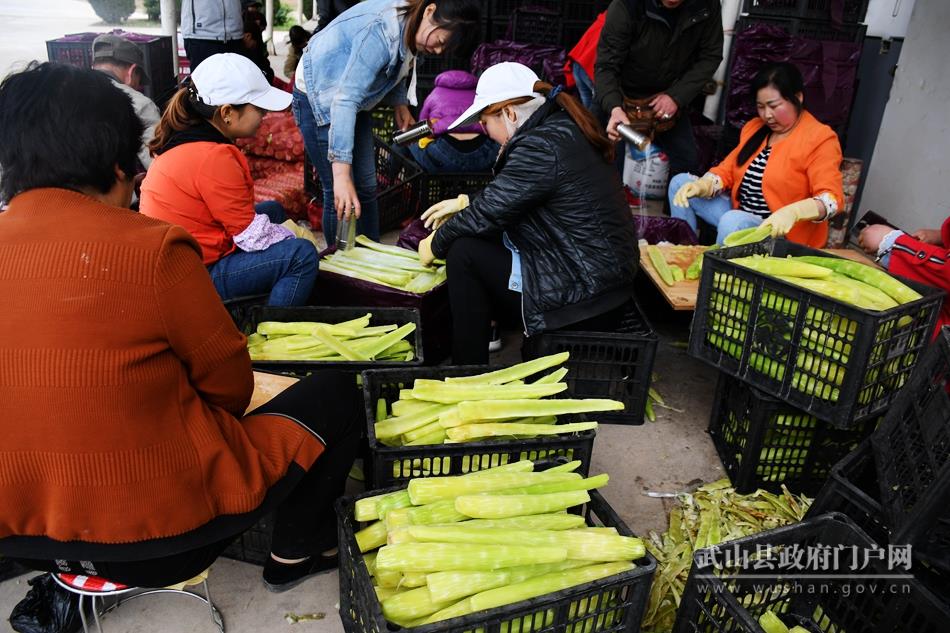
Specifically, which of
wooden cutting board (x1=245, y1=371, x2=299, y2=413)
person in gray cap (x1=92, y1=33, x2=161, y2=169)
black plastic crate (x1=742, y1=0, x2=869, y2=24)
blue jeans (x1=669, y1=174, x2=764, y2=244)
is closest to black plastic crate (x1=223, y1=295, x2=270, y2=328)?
wooden cutting board (x1=245, y1=371, x2=299, y2=413)

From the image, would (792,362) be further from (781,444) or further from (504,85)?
(504,85)

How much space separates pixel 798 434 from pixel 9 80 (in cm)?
309

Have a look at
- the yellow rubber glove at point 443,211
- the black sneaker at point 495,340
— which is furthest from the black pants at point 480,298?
the black sneaker at point 495,340

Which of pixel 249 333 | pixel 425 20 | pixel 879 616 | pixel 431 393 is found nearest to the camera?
pixel 879 616

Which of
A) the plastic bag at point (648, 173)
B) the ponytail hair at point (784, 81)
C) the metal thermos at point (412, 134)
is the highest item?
the ponytail hair at point (784, 81)

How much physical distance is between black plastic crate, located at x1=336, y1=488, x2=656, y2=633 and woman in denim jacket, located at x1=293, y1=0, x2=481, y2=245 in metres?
2.34

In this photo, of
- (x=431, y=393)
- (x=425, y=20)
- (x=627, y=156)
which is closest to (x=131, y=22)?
(x=627, y=156)

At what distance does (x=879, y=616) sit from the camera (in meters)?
2.06

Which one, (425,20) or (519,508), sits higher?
(425,20)

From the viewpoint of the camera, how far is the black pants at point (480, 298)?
3.50m

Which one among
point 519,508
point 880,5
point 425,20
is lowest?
point 519,508

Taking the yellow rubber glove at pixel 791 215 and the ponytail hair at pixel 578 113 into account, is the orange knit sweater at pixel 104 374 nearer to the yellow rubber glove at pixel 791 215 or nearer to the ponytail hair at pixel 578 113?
the ponytail hair at pixel 578 113

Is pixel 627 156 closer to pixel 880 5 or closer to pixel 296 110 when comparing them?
pixel 880 5

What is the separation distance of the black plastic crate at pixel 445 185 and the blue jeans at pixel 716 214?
4.85 feet
